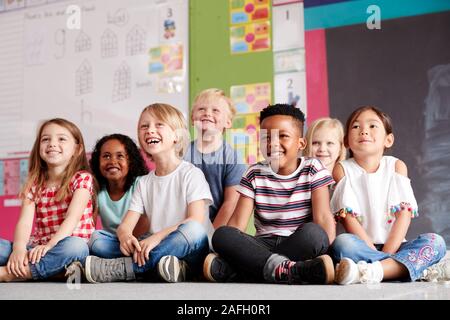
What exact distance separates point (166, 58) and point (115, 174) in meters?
1.09

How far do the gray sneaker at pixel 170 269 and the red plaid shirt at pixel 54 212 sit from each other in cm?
36

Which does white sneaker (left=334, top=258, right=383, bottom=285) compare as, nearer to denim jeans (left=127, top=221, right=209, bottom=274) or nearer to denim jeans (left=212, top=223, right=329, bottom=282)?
denim jeans (left=212, top=223, right=329, bottom=282)

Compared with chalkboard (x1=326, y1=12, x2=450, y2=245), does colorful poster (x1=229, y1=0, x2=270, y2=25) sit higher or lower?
higher

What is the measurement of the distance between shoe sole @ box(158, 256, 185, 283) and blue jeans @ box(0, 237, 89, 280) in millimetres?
Answer: 230

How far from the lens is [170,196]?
156cm

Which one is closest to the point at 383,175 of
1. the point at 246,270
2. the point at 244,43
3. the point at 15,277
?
the point at 246,270

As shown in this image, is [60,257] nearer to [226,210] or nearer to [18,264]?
[18,264]

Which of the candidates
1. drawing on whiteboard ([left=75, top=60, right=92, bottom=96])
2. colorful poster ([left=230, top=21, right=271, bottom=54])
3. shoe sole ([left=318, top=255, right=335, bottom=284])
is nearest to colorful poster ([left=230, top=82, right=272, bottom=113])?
colorful poster ([left=230, top=21, right=271, bottom=54])

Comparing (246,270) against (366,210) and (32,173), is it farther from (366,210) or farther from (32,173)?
(32,173)

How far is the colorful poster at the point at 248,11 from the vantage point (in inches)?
100

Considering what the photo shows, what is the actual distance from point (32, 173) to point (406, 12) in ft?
5.34

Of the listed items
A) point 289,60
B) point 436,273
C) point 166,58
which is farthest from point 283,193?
point 166,58

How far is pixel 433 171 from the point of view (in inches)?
87.6

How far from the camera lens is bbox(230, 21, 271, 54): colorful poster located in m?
2.54
